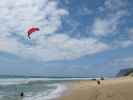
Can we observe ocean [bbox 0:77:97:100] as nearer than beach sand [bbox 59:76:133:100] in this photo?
No

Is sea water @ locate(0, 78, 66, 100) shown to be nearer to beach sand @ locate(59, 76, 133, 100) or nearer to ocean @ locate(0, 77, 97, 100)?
ocean @ locate(0, 77, 97, 100)

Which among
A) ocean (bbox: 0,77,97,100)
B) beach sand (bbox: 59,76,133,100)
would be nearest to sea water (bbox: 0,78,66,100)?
ocean (bbox: 0,77,97,100)

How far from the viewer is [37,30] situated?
30.1m

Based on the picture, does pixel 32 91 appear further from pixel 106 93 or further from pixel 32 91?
pixel 106 93

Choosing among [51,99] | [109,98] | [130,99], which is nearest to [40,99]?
[51,99]

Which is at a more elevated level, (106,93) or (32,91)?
(32,91)

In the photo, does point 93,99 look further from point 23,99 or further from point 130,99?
point 23,99

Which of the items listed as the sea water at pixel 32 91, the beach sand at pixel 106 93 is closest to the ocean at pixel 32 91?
the sea water at pixel 32 91

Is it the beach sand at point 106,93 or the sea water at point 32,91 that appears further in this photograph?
the sea water at point 32,91

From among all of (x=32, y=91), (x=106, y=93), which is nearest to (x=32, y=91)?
(x=32, y=91)

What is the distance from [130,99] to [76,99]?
6.76 m

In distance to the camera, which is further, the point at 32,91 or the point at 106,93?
the point at 32,91

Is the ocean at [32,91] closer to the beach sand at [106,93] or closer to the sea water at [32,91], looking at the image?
the sea water at [32,91]

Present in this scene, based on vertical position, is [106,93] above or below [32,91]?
below
